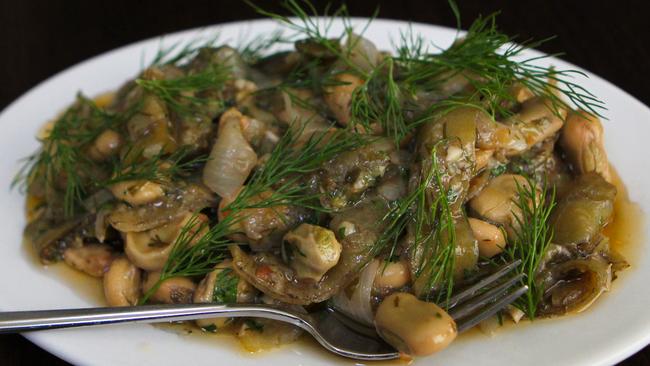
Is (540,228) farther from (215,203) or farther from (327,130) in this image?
(215,203)

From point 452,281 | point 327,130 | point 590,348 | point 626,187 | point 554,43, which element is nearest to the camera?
point 590,348

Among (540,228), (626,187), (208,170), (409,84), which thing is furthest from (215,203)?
(626,187)

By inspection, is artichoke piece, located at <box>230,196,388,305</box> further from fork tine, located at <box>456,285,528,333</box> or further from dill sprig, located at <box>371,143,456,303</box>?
fork tine, located at <box>456,285,528,333</box>

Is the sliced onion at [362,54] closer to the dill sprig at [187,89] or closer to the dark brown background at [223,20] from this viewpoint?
the dill sprig at [187,89]

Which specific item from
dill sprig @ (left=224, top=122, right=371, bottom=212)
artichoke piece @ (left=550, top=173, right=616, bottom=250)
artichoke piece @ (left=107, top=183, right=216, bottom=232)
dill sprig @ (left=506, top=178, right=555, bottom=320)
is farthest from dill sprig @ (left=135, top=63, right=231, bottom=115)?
artichoke piece @ (left=550, top=173, right=616, bottom=250)

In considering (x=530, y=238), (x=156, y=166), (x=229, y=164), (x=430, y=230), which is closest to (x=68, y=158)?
(x=156, y=166)

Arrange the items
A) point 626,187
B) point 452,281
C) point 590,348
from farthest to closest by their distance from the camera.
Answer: point 626,187 < point 452,281 < point 590,348
